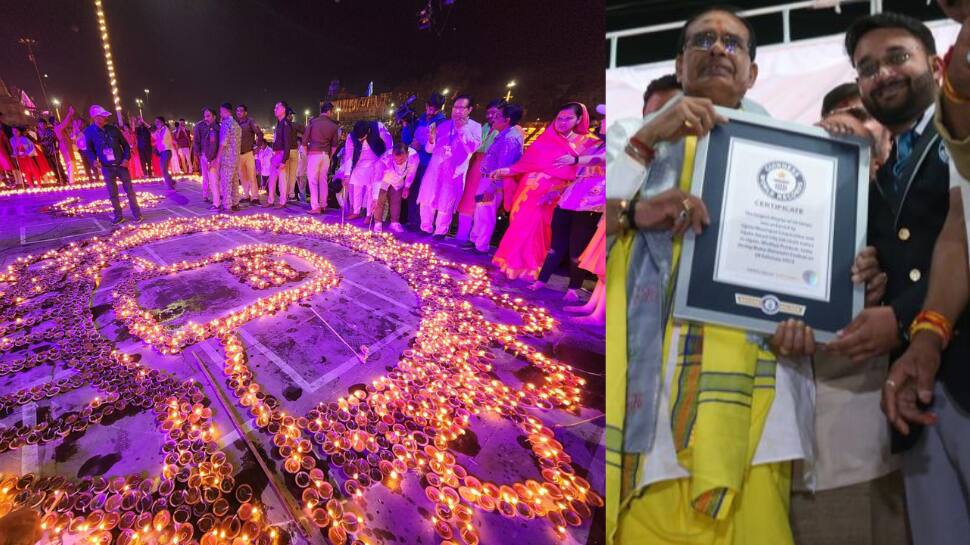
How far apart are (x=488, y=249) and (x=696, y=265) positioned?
423 cm

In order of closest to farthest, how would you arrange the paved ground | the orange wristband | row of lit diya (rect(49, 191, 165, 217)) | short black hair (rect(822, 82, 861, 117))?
the orange wristband < short black hair (rect(822, 82, 861, 117)) < the paved ground < row of lit diya (rect(49, 191, 165, 217))

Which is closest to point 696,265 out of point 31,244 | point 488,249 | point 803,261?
point 803,261

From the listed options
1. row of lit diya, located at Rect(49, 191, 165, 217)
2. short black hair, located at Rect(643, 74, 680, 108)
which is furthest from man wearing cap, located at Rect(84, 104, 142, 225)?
short black hair, located at Rect(643, 74, 680, 108)

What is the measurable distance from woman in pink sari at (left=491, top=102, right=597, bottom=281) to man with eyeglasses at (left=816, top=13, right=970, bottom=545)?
2474 mm

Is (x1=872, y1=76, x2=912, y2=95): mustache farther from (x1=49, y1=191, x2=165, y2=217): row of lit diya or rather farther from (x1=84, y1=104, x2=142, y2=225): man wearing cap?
(x1=49, y1=191, x2=165, y2=217): row of lit diya

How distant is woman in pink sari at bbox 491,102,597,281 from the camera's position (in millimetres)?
3725

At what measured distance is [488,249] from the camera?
5.36 m

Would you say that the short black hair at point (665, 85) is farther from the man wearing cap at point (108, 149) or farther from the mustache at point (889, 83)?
the man wearing cap at point (108, 149)

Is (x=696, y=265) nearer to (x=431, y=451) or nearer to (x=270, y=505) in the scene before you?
(x=431, y=451)

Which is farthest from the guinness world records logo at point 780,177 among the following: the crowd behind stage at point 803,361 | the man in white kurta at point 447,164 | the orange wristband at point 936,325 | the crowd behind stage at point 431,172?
the man in white kurta at point 447,164

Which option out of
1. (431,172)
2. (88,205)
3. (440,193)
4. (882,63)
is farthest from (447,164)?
(88,205)

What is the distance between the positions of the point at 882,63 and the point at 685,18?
1546mm

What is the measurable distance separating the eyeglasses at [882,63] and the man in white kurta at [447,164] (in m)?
4.62

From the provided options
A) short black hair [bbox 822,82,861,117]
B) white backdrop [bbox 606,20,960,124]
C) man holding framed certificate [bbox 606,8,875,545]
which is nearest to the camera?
man holding framed certificate [bbox 606,8,875,545]
